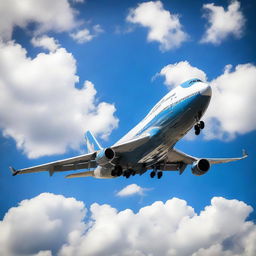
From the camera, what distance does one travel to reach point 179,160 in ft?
117

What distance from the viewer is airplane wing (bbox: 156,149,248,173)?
34844 millimetres

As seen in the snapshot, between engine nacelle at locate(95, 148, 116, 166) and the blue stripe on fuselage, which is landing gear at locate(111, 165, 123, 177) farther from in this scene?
the blue stripe on fuselage

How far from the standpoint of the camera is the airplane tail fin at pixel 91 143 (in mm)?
43903

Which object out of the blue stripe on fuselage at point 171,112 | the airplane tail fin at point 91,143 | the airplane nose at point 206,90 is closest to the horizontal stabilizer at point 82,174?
the airplane tail fin at point 91,143

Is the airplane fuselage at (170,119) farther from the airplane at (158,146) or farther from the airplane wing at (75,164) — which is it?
the airplane wing at (75,164)

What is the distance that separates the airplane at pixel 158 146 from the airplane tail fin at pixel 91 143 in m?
9.26

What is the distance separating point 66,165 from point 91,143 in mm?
12724

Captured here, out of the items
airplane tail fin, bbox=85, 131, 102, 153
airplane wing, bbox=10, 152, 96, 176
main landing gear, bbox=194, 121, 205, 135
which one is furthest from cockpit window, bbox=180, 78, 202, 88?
airplane tail fin, bbox=85, 131, 102, 153

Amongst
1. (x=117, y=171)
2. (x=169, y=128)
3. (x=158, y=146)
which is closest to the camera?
(x=169, y=128)

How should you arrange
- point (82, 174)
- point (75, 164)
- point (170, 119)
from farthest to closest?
point (82, 174), point (75, 164), point (170, 119)

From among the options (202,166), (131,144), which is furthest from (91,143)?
(131,144)

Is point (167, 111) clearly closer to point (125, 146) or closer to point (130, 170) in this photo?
point (125, 146)

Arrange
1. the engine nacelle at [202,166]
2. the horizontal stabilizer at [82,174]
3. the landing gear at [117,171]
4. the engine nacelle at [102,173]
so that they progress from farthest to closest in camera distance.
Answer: the horizontal stabilizer at [82,174] → the engine nacelle at [202,166] → the engine nacelle at [102,173] → the landing gear at [117,171]

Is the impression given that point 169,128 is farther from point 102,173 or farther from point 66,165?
point 66,165
